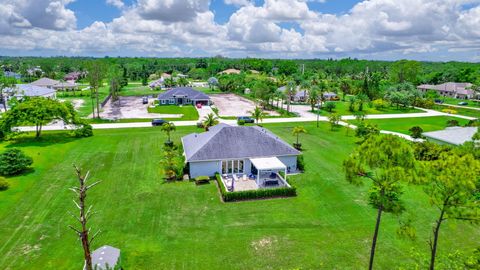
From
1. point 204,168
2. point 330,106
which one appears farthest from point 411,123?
point 204,168

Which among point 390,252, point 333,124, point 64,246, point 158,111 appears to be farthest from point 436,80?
point 64,246

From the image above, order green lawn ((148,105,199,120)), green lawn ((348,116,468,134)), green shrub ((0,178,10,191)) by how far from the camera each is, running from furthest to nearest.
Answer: green lawn ((148,105,199,120)) < green lawn ((348,116,468,134)) < green shrub ((0,178,10,191))

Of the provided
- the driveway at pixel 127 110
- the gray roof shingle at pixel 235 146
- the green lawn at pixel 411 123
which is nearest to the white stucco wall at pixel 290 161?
the gray roof shingle at pixel 235 146

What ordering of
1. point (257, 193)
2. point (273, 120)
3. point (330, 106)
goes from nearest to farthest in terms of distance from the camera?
point (257, 193), point (273, 120), point (330, 106)

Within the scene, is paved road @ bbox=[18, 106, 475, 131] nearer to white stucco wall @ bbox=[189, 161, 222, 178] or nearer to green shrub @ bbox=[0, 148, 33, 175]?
green shrub @ bbox=[0, 148, 33, 175]

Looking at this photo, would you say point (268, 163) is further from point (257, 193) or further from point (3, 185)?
point (3, 185)

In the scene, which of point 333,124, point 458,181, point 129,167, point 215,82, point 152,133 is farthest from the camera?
point 215,82

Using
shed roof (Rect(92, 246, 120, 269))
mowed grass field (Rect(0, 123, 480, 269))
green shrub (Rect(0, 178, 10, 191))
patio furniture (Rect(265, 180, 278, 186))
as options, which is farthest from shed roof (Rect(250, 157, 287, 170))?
green shrub (Rect(0, 178, 10, 191))

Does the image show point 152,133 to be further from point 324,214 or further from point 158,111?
point 324,214
